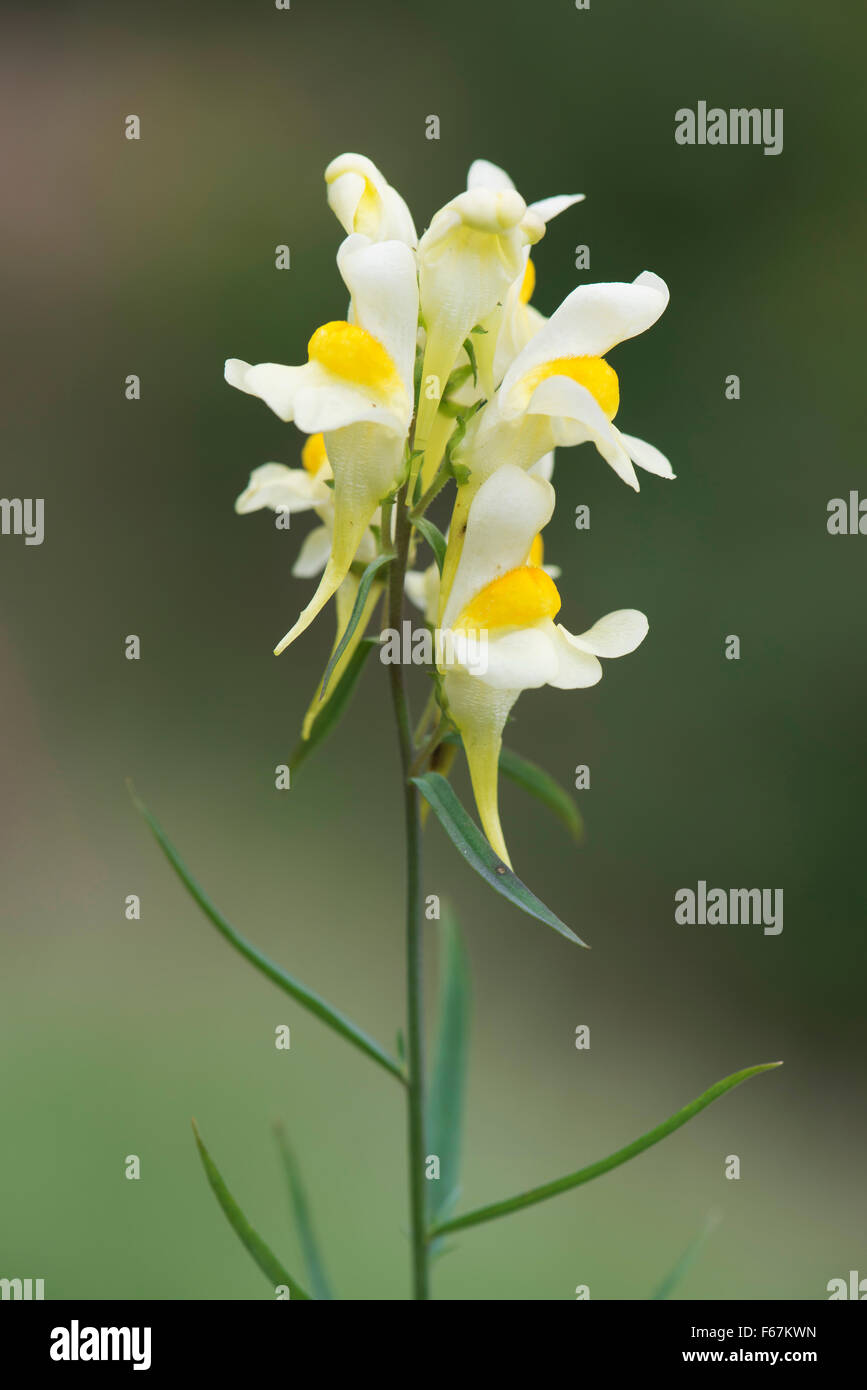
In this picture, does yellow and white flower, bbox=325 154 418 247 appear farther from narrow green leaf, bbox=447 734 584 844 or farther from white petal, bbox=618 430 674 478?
narrow green leaf, bbox=447 734 584 844

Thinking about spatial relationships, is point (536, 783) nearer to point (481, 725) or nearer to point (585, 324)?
point (481, 725)

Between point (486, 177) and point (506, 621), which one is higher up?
point (486, 177)

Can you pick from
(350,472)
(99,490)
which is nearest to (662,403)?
(99,490)

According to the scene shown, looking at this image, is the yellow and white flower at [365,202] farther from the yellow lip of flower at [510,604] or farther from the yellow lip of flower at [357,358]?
the yellow lip of flower at [510,604]

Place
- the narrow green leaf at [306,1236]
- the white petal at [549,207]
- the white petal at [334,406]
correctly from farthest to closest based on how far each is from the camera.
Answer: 1. the narrow green leaf at [306,1236]
2. the white petal at [549,207]
3. the white petal at [334,406]

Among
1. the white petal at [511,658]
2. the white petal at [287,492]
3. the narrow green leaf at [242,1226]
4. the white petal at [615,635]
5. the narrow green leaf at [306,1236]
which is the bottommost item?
the narrow green leaf at [306,1236]

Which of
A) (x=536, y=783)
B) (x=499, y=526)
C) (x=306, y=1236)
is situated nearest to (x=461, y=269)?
(x=499, y=526)

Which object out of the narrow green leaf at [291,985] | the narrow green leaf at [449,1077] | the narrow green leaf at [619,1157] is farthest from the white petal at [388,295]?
the narrow green leaf at [449,1077]
